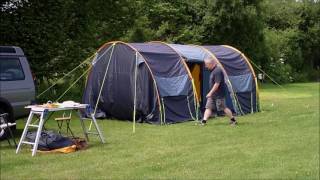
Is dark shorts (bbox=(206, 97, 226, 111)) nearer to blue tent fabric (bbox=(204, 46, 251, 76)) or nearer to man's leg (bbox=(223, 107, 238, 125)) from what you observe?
man's leg (bbox=(223, 107, 238, 125))

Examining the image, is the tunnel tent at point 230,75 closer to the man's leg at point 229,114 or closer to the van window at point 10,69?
the man's leg at point 229,114

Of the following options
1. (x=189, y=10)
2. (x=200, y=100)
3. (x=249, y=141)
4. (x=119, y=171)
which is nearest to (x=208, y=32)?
(x=189, y=10)

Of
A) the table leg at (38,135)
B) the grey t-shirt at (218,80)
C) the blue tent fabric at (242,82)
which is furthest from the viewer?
the blue tent fabric at (242,82)

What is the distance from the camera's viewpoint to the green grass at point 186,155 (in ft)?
26.5

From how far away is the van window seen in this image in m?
12.1

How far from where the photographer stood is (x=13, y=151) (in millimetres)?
10203

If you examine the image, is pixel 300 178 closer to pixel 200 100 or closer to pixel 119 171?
pixel 119 171

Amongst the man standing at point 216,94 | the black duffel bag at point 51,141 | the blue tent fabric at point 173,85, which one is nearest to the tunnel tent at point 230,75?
the blue tent fabric at point 173,85

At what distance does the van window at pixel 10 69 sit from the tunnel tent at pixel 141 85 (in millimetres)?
3468

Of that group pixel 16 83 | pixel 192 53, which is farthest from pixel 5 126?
pixel 192 53

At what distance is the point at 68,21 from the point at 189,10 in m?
15.6

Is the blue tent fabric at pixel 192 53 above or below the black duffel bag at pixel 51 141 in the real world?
above

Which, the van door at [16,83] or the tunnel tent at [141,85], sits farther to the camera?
the tunnel tent at [141,85]

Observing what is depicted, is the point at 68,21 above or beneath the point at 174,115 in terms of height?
above
